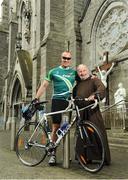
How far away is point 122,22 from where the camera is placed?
15945 millimetres

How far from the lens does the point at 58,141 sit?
487 cm

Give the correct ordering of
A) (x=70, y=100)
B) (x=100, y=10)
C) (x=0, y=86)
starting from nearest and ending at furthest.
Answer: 1. (x=70, y=100)
2. (x=100, y=10)
3. (x=0, y=86)

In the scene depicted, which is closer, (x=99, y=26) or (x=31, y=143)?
(x=31, y=143)

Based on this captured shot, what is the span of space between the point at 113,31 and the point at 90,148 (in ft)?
43.0

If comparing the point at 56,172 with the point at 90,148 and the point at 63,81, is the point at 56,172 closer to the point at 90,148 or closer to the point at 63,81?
the point at 90,148

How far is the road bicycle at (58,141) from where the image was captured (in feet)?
14.1

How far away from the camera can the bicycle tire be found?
4.22 m

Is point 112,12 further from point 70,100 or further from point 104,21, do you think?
point 70,100

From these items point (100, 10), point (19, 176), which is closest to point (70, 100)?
point (19, 176)

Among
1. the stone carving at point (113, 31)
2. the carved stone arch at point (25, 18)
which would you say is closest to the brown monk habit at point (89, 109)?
the stone carving at point (113, 31)

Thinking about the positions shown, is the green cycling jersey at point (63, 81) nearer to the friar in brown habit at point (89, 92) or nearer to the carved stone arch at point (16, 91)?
the friar in brown habit at point (89, 92)

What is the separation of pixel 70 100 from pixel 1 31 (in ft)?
100

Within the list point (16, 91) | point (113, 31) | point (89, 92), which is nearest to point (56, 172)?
point (89, 92)

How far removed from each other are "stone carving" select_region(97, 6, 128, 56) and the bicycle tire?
459 inches
